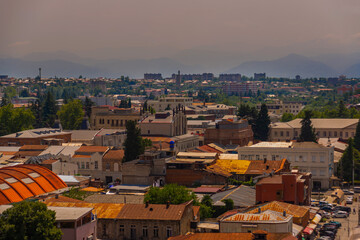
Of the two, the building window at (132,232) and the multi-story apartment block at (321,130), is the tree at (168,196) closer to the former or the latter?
the building window at (132,232)

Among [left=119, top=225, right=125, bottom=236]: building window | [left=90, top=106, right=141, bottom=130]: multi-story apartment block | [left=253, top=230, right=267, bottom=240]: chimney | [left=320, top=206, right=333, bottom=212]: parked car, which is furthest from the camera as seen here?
[left=90, top=106, right=141, bottom=130]: multi-story apartment block

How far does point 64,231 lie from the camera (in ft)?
128

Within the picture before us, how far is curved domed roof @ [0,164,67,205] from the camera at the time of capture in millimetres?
54000

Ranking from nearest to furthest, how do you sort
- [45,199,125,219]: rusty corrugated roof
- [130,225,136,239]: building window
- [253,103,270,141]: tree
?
[130,225,136,239]: building window
[45,199,125,219]: rusty corrugated roof
[253,103,270,141]: tree

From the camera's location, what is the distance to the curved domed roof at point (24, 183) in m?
54.0

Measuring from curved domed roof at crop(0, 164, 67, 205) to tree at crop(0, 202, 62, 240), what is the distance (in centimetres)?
1569

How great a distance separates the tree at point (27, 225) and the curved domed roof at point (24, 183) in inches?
618

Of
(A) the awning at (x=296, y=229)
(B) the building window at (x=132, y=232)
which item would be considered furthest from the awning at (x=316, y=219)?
(B) the building window at (x=132, y=232)

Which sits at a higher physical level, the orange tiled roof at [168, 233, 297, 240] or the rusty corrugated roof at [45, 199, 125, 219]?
the rusty corrugated roof at [45, 199, 125, 219]

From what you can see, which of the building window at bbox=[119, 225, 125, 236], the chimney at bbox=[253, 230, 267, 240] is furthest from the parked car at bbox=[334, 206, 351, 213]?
the chimney at bbox=[253, 230, 267, 240]

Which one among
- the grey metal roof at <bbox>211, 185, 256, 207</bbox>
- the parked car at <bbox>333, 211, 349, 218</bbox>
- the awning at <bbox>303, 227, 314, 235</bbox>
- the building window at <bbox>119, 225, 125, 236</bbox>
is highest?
the grey metal roof at <bbox>211, 185, 256, 207</bbox>

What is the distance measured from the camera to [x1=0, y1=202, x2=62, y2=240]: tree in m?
36.5

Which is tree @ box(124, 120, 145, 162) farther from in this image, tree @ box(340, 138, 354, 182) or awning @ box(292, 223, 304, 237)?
awning @ box(292, 223, 304, 237)

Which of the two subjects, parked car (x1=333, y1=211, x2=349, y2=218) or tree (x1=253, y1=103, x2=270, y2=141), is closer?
parked car (x1=333, y1=211, x2=349, y2=218)
